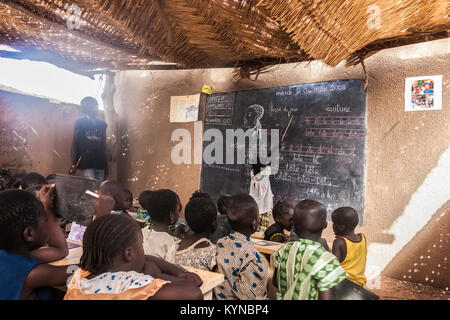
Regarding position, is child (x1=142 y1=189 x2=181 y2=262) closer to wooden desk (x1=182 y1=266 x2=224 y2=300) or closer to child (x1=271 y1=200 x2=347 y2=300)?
wooden desk (x1=182 y1=266 x2=224 y2=300)

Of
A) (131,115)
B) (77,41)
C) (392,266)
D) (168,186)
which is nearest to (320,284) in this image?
(392,266)

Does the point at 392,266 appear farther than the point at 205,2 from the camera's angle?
Yes

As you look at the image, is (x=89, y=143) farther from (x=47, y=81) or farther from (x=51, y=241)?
(x=51, y=241)

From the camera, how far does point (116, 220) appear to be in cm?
131

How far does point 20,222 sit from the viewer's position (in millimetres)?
1392

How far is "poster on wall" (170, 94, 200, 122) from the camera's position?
503 cm

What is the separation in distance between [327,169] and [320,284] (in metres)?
2.53

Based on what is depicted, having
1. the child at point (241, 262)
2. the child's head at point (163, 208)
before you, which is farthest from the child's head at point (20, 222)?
the child at point (241, 262)

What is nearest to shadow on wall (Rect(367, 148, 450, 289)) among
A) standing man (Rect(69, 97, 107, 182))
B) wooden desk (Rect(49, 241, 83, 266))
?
wooden desk (Rect(49, 241, 83, 266))
